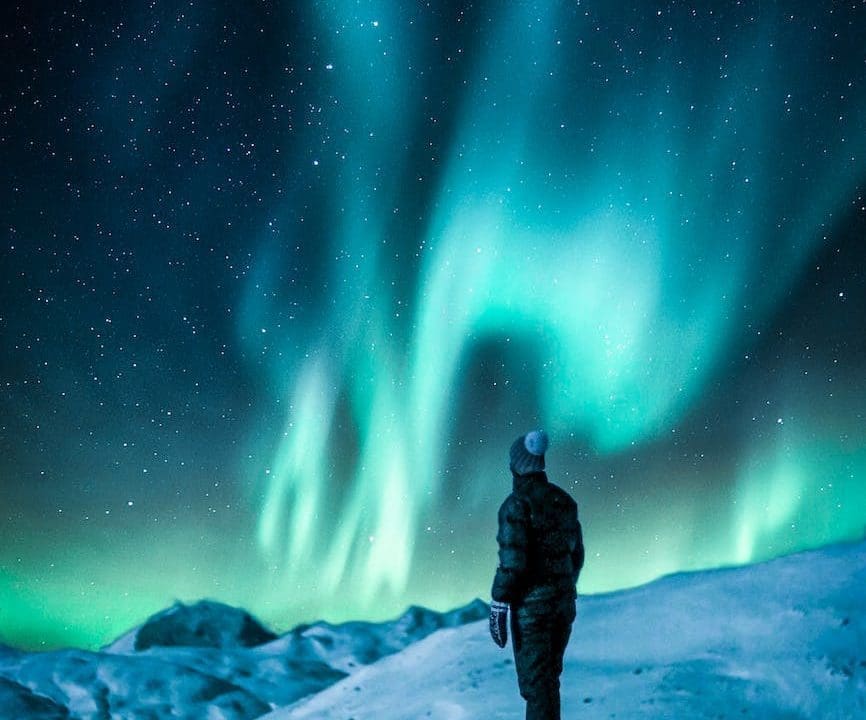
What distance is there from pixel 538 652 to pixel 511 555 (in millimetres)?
624

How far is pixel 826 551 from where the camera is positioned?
9.60 m

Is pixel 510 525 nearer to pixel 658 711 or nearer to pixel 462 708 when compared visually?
pixel 658 711

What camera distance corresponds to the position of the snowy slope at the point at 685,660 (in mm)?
6363

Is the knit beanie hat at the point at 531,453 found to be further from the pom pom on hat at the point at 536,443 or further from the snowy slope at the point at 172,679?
the snowy slope at the point at 172,679

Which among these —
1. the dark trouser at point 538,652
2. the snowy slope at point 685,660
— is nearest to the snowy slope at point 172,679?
the snowy slope at point 685,660

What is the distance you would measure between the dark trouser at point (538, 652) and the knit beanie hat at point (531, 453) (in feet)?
2.59

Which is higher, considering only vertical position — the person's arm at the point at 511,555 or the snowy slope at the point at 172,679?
the snowy slope at the point at 172,679

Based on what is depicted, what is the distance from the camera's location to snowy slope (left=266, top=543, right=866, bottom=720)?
636 cm

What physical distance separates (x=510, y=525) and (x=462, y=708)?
3.77 m

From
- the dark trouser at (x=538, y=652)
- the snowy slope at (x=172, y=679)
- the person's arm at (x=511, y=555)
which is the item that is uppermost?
the snowy slope at (x=172, y=679)

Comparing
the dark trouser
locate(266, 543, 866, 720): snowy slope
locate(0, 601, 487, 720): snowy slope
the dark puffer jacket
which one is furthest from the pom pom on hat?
locate(0, 601, 487, 720): snowy slope

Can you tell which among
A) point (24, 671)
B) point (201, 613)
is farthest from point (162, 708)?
point (201, 613)

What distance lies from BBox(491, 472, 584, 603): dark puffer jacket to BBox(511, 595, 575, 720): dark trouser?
0.29ft

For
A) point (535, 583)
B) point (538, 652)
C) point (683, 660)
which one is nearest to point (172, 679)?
point (683, 660)
